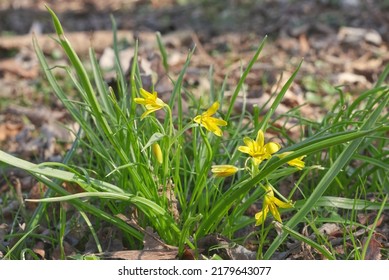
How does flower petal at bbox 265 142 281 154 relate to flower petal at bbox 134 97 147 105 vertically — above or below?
below

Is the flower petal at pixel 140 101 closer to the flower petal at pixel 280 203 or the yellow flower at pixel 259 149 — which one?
the yellow flower at pixel 259 149

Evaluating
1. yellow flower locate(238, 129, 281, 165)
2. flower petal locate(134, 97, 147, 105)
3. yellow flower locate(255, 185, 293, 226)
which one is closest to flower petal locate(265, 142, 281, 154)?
yellow flower locate(238, 129, 281, 165)

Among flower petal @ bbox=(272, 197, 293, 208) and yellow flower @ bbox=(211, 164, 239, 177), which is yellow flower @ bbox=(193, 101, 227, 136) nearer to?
yellow flower @ bbox=(211, 164, 239, 177)

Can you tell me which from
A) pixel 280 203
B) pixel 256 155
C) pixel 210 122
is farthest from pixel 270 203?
pixel 210 122

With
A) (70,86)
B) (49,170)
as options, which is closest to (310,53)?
(70,86)

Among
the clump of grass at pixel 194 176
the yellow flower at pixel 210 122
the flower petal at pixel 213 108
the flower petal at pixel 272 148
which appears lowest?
the clump of grass at pixel 194 176

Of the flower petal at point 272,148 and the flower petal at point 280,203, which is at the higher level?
the flower petal at point 272,148

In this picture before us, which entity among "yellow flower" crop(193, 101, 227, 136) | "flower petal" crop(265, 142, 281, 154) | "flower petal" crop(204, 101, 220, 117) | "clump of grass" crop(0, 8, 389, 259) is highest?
"flower petal" crop(204, 101, 220, 117)

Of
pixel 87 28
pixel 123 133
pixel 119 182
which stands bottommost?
pixel 87 28

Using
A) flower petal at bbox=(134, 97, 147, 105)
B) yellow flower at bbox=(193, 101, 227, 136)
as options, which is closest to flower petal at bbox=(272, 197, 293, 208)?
yellow flower at bbox=(193, 101, 227, 136)

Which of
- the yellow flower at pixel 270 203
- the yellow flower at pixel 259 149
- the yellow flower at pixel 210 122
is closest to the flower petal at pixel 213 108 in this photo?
the yellow flower at pixel 210 122
